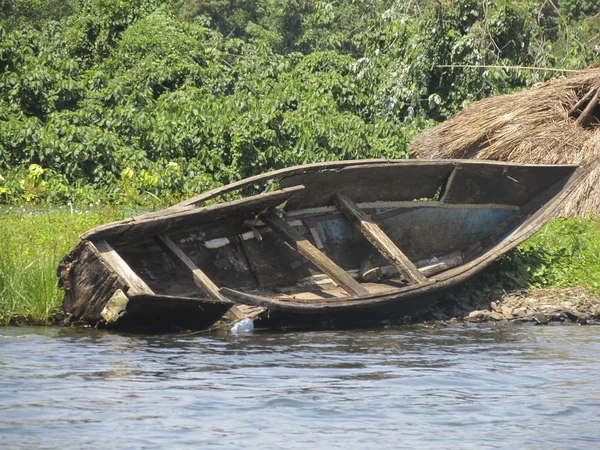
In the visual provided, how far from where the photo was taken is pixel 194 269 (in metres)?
7.74

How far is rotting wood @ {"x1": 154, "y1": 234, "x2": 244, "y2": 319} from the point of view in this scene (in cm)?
752

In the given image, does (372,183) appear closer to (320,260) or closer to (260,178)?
(320,260)

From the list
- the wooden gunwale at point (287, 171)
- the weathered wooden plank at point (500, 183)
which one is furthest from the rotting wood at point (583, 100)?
the wooden gunwale at point (287, 171)

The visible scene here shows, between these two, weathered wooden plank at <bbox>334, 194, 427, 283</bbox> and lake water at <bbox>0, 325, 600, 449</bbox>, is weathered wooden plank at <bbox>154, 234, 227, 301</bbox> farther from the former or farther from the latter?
weathered wooden plank at <bbox>334, 194, 427, 283</bbox>

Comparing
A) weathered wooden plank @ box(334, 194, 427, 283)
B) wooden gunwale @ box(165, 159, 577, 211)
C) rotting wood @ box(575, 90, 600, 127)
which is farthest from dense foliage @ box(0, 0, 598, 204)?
wooden gunwale @ box(165, 159, 577, 211)

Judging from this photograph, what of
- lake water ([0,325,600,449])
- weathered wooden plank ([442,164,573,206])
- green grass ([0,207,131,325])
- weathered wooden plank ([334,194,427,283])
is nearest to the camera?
lake water ([0,325,600,449])

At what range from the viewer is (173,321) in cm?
754

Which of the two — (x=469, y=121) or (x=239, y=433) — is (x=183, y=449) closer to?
(x=239, y=433)

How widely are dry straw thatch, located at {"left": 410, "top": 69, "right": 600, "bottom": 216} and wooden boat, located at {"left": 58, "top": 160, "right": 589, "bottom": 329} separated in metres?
2.02

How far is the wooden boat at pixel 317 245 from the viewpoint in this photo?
731cm

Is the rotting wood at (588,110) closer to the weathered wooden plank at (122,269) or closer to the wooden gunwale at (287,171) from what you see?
the wooden gunwale at (287,171)

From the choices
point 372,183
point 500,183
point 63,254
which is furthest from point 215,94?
point 63,254

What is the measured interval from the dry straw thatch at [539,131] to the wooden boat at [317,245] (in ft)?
6.62

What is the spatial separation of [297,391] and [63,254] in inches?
132
